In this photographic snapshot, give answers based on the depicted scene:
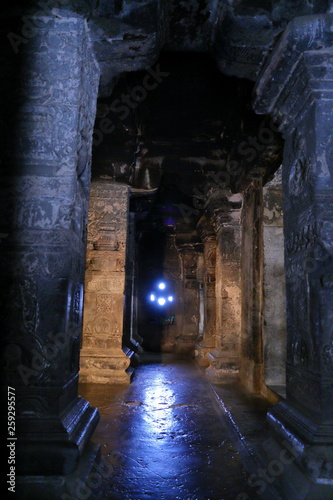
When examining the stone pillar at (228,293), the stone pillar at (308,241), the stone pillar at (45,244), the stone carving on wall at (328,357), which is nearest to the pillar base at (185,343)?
the stone pillar at (228,293)

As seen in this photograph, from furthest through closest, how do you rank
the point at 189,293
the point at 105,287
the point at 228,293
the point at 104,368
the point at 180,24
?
the point at 189,293
the point at 228,293
the point at 105,287
the point at 104,368
the point at 180,24

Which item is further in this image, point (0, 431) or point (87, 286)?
point (87, 286)

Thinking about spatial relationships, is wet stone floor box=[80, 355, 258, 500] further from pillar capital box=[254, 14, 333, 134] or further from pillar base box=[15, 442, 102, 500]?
pillar capital box=[254, 14, 333, 134]

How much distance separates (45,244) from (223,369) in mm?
4721

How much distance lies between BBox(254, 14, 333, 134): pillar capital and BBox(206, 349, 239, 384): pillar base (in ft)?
14.5

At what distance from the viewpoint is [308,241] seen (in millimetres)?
2133

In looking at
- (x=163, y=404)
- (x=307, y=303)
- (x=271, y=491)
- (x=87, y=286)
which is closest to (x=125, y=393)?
(x=163, y=404)

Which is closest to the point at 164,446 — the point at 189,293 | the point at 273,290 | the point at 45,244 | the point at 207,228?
the point at 45,244

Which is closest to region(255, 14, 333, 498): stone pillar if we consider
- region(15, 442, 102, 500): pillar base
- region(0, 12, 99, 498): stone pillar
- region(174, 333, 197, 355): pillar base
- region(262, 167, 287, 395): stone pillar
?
region(15, 442, 102, 500): pillar base

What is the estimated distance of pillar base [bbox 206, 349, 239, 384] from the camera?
5.71 m

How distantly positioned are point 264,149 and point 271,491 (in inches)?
145

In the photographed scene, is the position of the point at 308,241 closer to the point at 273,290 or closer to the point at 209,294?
the point at 273,290

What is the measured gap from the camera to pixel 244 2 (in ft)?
7.23

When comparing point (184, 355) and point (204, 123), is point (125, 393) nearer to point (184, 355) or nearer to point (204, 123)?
point (204, 123)
